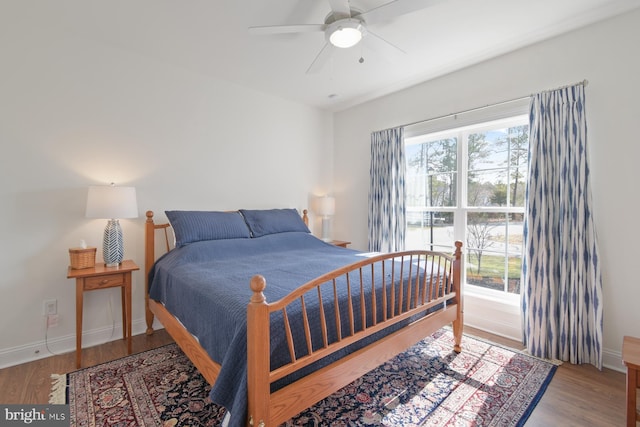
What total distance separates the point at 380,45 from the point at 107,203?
240 centimetres

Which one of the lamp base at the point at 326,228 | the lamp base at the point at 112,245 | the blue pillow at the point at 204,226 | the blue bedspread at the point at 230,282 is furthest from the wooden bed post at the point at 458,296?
the lamp base at the point at 112,245

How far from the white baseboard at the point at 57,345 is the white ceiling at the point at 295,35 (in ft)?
8.03

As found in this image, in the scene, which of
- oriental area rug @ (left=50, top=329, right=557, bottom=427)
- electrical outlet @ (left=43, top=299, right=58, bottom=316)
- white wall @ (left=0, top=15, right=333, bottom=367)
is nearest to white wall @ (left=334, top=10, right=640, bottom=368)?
oriental area rug @ (left=50, top=329, right=557, bottom=427)

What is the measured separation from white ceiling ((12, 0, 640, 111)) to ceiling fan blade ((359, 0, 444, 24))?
0.11m

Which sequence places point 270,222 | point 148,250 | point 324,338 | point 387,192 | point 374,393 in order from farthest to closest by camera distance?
point 387,192 → point 270,222 → point 148,250 → point 374,393 → point 324,338

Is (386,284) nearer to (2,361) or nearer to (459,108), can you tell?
(459,108)

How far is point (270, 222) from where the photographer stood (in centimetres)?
321

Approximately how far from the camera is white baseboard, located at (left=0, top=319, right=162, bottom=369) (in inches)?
86.1

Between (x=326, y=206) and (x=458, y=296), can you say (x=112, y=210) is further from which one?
(x=458, y=296)

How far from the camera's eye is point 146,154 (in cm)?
278

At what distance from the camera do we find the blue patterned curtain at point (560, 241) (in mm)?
2168

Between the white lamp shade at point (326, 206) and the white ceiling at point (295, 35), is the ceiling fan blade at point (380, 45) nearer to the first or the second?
the white ceiling at point (295, 35)

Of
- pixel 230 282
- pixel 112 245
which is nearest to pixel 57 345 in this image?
pixel 112 245

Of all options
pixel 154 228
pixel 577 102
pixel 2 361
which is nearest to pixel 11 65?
pixel 154 228
